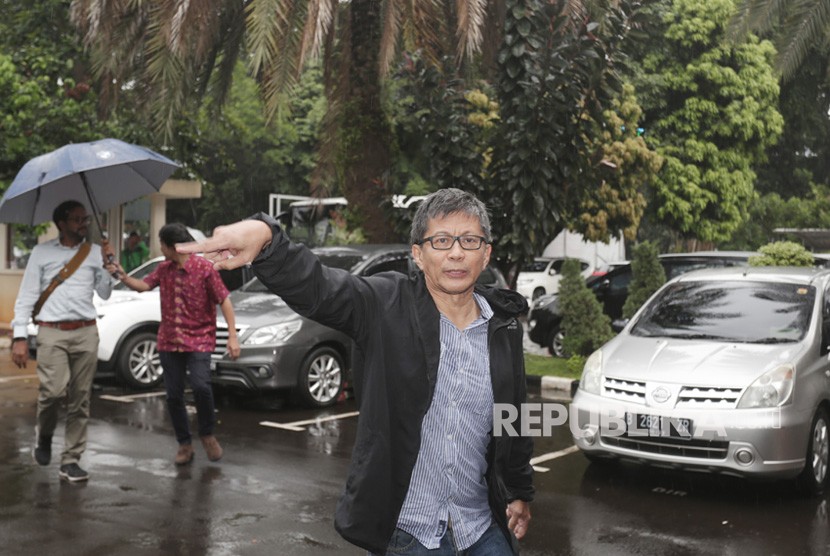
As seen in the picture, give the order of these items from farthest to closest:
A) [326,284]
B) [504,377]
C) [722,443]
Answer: [722,443], [504,377], [326,284]

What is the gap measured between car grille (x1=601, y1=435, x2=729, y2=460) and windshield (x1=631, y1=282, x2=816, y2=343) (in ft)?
3.63

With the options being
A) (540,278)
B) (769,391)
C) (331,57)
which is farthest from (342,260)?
(540,278)

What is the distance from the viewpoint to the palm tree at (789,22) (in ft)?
39.9

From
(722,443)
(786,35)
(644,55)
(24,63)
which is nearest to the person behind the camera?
(722,443)

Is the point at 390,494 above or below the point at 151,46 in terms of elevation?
below

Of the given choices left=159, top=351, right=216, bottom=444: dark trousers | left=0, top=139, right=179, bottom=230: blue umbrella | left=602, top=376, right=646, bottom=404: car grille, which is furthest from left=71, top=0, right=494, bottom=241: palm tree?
left=602, top=376, right=646, bottom=404: car grille

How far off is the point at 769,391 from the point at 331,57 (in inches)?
401

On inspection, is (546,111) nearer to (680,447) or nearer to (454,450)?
(680,447)

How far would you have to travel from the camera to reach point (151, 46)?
11875 mm

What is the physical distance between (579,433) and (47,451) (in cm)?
391

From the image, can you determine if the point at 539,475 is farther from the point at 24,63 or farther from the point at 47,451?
the point at 24,63

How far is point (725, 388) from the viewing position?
6.87m

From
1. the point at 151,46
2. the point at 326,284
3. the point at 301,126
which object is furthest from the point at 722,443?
the point at 301,126

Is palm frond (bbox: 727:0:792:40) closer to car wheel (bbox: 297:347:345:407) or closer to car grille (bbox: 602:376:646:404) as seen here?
car wheel (bbox: 297:347:345:407)
